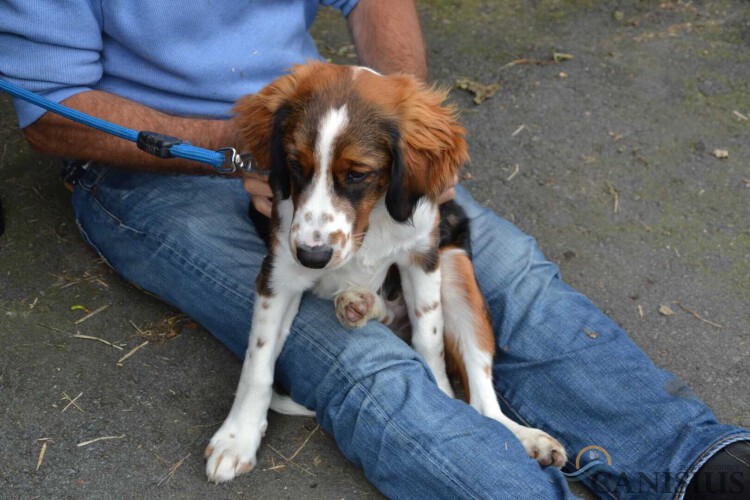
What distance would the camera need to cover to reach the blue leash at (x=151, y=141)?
261 cm

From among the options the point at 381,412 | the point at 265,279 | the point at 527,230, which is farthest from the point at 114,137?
the point at 527,230

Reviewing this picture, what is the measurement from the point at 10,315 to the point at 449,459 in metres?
1.93

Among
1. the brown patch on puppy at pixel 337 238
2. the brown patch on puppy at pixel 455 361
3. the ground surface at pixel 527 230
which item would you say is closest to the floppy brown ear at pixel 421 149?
the brown patch on puppy at pixel 337 238

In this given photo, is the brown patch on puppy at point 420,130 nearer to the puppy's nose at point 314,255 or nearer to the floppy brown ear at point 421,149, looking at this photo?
the floppy brown ear at point 421,149

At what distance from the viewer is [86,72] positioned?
297cm

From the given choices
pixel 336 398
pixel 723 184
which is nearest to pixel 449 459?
pixel 336 398

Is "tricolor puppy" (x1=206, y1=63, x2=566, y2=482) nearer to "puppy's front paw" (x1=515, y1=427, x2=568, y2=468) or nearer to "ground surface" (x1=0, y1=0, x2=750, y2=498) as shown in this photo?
"puppy's front paw" (x1=515, y1=427, x2=568, y2=468)

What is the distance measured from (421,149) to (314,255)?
20.3 inches

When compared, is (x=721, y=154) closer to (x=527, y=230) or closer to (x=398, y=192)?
(x=527, y=230)

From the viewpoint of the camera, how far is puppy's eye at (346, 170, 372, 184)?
2.40 metres

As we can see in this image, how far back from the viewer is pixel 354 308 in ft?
8.98

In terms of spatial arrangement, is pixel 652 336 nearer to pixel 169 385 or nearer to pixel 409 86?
pixel 409 86

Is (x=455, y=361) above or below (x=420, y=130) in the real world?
below

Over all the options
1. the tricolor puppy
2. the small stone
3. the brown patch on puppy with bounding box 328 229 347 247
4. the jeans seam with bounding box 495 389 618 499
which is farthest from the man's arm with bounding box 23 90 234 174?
the small stone
